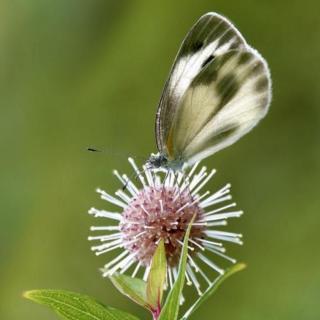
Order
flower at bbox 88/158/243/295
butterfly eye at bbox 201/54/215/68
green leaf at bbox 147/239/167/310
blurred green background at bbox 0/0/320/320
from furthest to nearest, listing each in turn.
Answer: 1. blurred green background at bbox 0/0/320/320
2. butterfly eye at bbox 201/54/215/68
3. flower at bbox 88/158/243/295
4. green leaf at bbox 147/239/167/310

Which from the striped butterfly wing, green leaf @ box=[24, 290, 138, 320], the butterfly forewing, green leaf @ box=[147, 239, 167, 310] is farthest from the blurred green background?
green leaf @ box=[24, 290, 138, 320]

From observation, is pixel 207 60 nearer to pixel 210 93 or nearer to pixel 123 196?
pixel 210 93

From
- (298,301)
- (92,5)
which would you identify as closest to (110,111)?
(92,5)

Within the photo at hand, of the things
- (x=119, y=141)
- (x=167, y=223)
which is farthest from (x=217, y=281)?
(x=119, y=141)

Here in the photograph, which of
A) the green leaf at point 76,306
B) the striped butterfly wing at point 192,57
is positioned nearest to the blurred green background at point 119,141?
the striped butterfly wing at point 192,57

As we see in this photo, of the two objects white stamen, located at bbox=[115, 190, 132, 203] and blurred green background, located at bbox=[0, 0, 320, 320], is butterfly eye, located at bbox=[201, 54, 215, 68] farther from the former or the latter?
blurred green background, located at bbox=[0, 0, 320, 320]

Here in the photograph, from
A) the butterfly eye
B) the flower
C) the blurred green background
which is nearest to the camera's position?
the flower
